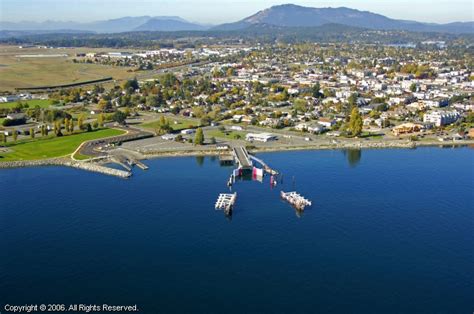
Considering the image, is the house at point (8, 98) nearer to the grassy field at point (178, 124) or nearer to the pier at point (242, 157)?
the grassy field at point (178, 124)

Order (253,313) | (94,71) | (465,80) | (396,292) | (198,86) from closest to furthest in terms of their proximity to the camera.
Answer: (253,313)
(396,292)
(198,86)
(465,80)
(94,71)

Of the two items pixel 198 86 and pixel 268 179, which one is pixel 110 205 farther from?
pixel 198 86

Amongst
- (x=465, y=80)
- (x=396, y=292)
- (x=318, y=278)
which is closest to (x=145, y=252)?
(x=318, y=278)

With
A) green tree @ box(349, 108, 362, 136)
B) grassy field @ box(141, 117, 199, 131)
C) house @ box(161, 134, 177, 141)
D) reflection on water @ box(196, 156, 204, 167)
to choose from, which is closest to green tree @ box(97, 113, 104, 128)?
grassy field @ box(141, 117, 199, 131)

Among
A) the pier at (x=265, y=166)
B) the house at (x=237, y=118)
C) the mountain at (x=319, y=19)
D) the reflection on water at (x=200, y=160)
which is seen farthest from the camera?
the mountain at (x=319, y=19)

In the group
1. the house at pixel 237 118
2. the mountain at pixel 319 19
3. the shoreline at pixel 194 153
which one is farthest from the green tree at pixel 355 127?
the mountain at pixel 319 19

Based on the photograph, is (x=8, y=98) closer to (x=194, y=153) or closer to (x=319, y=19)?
(x=194, y=153)
